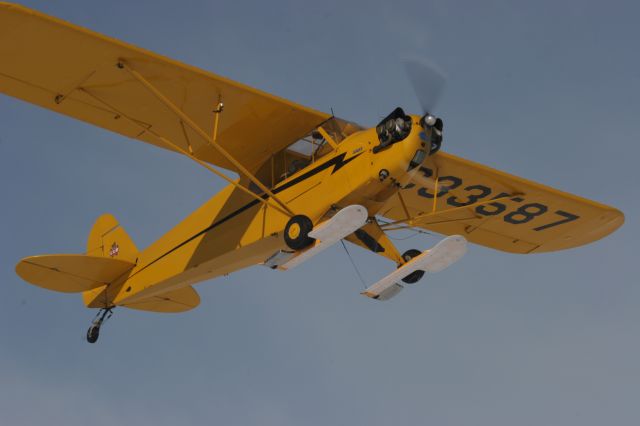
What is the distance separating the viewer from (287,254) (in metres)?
12.5

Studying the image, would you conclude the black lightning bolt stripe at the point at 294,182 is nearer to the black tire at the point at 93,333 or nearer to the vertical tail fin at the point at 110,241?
the vertical tail fin at the point at 110,241

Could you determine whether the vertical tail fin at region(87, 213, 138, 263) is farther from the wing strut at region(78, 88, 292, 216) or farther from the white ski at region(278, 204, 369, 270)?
the white ski at region(278, 204, 369, 270)

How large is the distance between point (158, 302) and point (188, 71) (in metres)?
5.11

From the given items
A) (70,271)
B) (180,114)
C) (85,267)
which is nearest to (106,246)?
(85,267)

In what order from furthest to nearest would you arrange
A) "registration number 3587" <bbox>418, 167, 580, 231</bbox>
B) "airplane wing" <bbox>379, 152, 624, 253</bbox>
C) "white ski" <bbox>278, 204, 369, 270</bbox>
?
1. "registration number 3587" <bbox>418, 167, 580, 231</bbox>
2. "airplane wing" <bbox>379, 152, 624, 253</bbox>
3. "white ski" <bbox>278, 204, 369, 270</bbox>

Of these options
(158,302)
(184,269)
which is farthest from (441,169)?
(158,302)

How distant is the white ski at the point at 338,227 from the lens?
11.6 m

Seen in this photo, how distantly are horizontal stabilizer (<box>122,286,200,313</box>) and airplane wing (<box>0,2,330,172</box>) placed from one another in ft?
10.0

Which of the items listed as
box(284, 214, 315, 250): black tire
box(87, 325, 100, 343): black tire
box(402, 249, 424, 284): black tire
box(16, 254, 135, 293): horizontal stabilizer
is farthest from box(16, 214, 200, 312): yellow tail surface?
box(402, 249, 424, 284): black tire

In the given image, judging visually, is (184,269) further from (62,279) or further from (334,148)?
(334,148)

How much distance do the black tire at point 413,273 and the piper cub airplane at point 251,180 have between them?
0.03m

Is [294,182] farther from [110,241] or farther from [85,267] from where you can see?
[110,241]

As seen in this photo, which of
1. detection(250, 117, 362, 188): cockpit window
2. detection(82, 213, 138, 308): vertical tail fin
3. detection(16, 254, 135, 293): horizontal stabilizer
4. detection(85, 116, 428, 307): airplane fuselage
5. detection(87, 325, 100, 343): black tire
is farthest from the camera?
detection(82, 213, 138, 308): vertical tail fin

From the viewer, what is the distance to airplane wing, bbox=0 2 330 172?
11.6m
